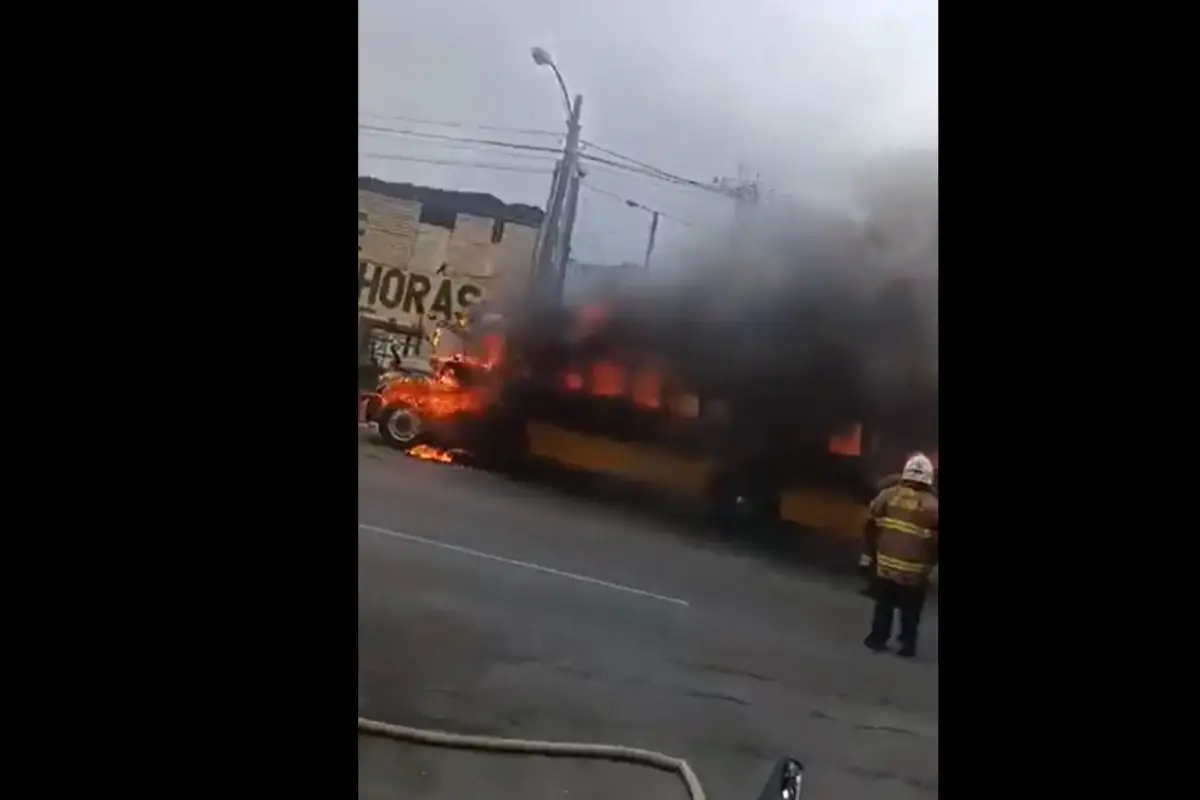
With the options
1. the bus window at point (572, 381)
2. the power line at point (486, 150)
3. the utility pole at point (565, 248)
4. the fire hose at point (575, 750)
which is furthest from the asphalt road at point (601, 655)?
the power line at point (486, 150)

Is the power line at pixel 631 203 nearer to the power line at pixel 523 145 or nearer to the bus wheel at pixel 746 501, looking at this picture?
the power line at pixel 523 145

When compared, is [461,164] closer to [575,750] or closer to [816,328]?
[816,328]

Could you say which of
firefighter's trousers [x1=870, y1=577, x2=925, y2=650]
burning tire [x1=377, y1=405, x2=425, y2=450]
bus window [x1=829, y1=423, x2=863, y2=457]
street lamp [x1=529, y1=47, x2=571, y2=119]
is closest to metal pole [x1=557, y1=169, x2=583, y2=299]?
street lamp [x1=529, y1=47, x2=571, y2=119]

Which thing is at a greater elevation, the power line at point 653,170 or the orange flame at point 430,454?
the power line at point 653,170

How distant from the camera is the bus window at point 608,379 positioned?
1.03 meters

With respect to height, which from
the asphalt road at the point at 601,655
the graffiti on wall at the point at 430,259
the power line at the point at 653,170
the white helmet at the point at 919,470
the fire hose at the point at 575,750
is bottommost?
the fire hose at the point at 575,750

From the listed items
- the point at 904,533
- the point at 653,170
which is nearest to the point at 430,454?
the point at 653,170

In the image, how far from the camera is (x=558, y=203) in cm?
104
